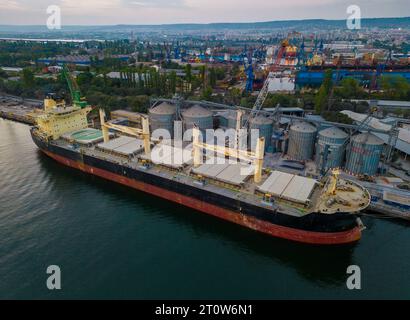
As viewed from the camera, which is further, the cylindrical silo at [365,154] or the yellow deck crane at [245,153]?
the cylindrical silo at [365,154]

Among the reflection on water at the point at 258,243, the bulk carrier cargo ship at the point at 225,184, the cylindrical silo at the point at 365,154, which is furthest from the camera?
the cylindrical silo at the point at 365,154

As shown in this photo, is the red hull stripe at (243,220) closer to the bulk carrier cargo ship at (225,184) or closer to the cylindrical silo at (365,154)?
the bulk carrier cargo ship at (225,184)

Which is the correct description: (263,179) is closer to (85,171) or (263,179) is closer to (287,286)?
(287,286)

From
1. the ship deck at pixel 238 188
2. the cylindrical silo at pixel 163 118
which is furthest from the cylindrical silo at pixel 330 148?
the cylindrical silo at pixel 163 118

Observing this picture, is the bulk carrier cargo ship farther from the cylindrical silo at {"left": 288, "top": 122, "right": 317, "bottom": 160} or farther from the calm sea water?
the cylindrical silo at {"left": 288, "top": 122, "right": 317, "bottom": 160}

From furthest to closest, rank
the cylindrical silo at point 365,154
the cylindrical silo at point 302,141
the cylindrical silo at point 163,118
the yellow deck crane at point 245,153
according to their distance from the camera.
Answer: the cylindrical silo at point 163,118, the cylindrical silo at point 302,141, the cylindrical silo at point 365,154, the yellow deck crane at point 245,153

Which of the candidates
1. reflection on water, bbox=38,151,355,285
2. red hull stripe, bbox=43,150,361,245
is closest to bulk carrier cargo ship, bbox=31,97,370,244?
red hull stripe, bbox=43,150,361,245
